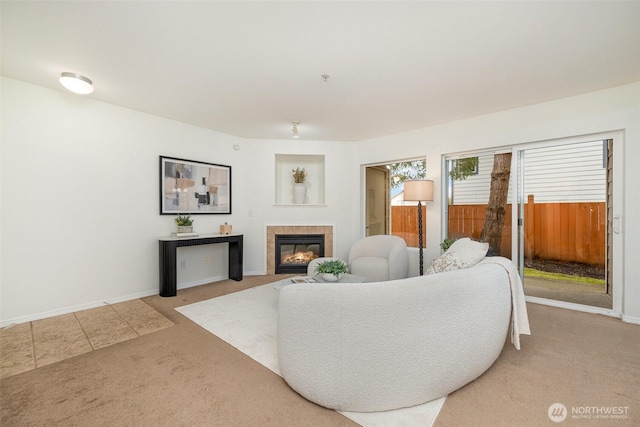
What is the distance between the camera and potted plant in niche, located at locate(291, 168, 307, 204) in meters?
5.07

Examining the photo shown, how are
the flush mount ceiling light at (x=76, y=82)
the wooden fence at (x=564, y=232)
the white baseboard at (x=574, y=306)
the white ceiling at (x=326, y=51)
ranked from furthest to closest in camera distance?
the wooden fence at (x=564, y=232) < the white baseboard at (x=574, y=306) < the flush mount ceiling light at (x=76, y=82) < the white ceiling at (x=326, y=51)

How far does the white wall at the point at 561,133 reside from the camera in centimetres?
277

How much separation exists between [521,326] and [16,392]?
333 cm

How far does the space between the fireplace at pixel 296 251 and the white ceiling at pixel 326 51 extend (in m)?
2.26

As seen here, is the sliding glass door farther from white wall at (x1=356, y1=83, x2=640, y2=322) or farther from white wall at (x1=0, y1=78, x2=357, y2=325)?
white wall at (x1=0, y1=78, x2=357, y2=325)

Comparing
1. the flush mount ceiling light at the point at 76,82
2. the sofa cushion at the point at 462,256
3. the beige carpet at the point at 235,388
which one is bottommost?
the beige carpet at the point at 235,388

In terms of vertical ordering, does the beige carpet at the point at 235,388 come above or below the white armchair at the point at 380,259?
below

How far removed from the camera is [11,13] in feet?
5.84

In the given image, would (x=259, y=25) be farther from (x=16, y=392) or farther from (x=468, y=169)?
(x=468, y=169)

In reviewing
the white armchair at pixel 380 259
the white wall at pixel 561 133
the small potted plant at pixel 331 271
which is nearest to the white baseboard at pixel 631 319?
the white wall at pixel 561 133

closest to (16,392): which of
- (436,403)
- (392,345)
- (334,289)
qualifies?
(334,289)

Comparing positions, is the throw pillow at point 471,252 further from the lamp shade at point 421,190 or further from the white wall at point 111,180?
the white wall at point 111,180

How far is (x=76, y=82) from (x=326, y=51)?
234cm

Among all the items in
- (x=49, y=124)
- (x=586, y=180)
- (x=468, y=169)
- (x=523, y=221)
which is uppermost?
(x=49, y=124)
